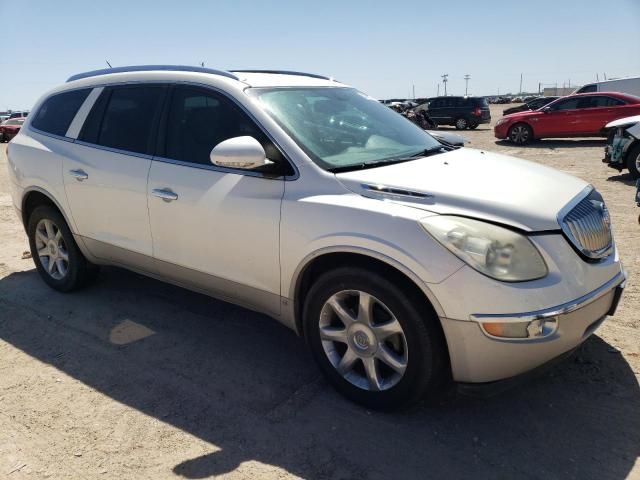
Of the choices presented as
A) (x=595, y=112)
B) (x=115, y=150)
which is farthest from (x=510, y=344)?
(x=595, y=112)

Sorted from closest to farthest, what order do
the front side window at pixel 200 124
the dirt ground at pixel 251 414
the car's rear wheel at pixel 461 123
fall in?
the dirt ground at pixel 251 414 → the front side window at pixel 200 124 → the car's rear wheel at pixel 461 123

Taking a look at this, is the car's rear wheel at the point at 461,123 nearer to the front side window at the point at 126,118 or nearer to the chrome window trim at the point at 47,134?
the chrome window trim at the point at 47,134

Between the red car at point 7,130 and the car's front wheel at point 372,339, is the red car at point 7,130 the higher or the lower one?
the higher one

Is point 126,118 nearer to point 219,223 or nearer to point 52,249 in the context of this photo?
point 219,223

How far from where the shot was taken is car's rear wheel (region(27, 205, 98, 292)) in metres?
4.40

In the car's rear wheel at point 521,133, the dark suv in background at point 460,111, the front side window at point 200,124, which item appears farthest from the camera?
the dark suv in background at point 460,111

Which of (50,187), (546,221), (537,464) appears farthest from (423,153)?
(50,187)

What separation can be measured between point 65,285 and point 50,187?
34.7 inches

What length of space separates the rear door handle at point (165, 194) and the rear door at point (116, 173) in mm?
117

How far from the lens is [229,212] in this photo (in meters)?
3.12

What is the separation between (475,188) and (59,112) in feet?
11.7

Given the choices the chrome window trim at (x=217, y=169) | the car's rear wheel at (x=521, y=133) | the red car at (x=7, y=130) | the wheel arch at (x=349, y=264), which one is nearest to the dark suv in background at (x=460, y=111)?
the car's rear wheel at (x=521, y=133)

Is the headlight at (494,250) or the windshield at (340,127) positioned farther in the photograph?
the windshield at (340,127)

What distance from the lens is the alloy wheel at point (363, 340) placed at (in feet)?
8.80
